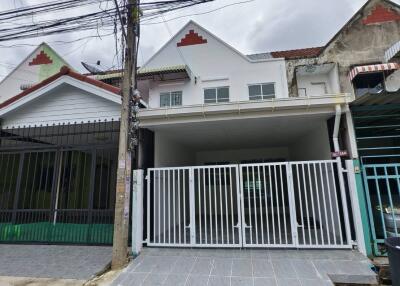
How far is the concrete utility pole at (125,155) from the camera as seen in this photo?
4285mm

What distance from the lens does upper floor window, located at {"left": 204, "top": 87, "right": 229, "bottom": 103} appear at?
11203 millimetres

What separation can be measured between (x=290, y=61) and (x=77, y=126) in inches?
374

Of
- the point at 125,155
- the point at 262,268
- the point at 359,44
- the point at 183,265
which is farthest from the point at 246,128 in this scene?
the point at 359,44

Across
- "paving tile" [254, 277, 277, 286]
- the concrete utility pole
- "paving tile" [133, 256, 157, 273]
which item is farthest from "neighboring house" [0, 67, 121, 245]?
"paving tile" [254, 277, 277, 286]

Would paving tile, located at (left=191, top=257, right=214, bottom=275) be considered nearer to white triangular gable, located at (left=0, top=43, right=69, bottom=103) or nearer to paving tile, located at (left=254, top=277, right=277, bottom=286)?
paving tile, located at (left=254, top=277, right=277, bottom=286)

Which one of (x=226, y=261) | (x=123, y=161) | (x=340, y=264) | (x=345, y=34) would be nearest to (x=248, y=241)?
(x=226, y=261)

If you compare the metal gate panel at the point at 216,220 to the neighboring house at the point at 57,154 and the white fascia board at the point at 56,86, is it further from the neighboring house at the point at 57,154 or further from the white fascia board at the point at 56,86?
the white fascia board at the point at 56,86

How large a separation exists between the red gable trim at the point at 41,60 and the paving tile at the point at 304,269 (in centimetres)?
1436

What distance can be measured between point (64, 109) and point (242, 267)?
5.52 metres

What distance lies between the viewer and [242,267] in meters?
3.99

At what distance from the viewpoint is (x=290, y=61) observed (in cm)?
1102

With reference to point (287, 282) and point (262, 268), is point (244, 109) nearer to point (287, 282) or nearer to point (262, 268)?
point (262, 268)

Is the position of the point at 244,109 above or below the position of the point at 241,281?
above

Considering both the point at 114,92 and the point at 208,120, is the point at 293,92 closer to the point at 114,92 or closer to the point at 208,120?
the point at 208,120
